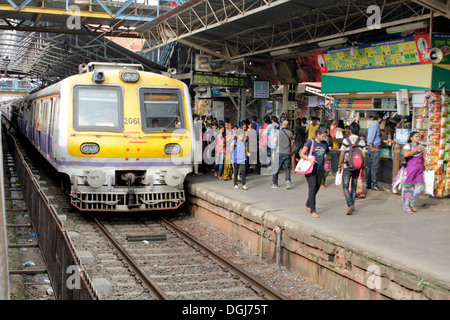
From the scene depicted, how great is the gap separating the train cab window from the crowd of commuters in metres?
1.92

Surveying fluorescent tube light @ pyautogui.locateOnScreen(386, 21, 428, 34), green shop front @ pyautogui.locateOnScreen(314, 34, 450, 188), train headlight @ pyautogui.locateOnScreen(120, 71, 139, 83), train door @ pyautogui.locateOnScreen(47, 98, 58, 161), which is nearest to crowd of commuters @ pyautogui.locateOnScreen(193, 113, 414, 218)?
green shop front @ pyautogui.locateOnScreen(314, 34, 450, 188)

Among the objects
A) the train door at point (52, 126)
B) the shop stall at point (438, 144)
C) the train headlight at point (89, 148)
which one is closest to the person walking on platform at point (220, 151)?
the train headlight at point (89, 148)

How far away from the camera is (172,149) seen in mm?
10555

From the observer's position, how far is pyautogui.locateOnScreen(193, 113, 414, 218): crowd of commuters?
28.1 ft

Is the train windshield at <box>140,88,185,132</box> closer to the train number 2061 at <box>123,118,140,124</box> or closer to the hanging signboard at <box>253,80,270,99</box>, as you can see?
the train number 2061 at <box>123,118,140,124</box>

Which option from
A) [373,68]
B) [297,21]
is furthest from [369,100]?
[297,21]

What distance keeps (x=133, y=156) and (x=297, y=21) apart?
6.14 meters

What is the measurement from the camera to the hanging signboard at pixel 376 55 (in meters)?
10.3

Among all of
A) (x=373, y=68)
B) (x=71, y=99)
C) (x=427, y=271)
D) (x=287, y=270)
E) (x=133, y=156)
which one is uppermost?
(x=373, y=68)

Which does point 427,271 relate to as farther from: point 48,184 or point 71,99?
point 48,184

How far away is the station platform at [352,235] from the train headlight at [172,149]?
1127mm

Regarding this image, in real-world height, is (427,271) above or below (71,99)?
below
